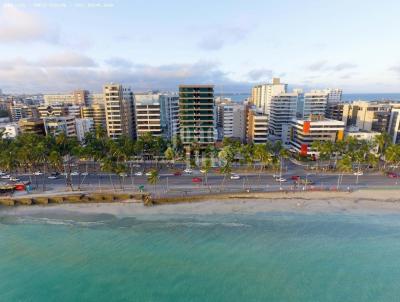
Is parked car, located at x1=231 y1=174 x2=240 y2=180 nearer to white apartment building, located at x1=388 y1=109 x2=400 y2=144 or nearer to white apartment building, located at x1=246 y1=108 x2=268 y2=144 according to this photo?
white apartment building, located at x1=246 y1=108 x2=268 y2=144

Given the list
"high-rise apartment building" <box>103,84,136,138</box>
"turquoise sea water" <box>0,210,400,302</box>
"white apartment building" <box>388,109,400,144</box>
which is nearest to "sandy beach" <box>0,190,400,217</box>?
"turquoise sea water" <box>0,210,400,302</box>

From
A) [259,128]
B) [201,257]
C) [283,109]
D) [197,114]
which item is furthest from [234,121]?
[201,257]

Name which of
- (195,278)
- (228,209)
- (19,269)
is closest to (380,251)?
(228,209)

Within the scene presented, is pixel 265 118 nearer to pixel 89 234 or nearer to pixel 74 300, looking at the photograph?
pixel 89 234

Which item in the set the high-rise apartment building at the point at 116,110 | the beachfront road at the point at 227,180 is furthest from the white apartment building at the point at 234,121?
the high-rise apartment building at the point at 116,110

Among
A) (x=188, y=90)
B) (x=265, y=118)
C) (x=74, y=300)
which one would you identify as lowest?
(x=74, y=300)

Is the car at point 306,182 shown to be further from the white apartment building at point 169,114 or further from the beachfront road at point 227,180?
the white apartment building at point 169,114
